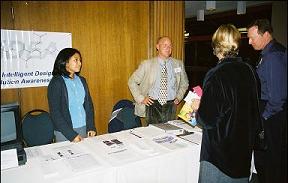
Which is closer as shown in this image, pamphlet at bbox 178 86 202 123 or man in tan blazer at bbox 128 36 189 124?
pamphlet at bbox 178 86 202 123

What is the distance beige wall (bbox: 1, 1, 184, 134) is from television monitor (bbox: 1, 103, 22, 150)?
58.4 inches

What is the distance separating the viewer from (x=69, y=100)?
2223 mm

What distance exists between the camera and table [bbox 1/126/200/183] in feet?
4.81

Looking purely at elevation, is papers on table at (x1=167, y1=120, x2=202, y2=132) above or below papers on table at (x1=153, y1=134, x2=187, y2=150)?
below

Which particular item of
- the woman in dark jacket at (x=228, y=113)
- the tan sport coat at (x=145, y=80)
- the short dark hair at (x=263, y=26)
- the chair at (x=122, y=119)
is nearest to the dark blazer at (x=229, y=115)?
the woman in dark jacket at (x=228, y=113)

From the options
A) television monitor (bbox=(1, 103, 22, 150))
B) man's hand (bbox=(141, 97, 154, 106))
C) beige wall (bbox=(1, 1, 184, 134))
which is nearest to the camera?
television monitor (bbox=(1, 103, 22, 150))

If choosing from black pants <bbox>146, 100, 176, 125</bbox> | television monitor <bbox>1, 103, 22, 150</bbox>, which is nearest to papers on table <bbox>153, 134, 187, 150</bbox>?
black pants <bbox>146, 100, 176, 125</bbox>

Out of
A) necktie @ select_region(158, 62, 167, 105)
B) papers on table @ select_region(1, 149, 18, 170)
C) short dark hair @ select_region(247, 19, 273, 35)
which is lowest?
papers on table @ select_region(1, 149, 18, 170)

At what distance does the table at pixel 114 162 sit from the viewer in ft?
4.81

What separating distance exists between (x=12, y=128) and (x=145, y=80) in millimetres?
1872

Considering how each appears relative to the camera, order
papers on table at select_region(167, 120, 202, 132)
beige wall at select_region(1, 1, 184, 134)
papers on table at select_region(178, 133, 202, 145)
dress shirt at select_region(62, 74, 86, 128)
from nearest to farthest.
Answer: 1. papers on table at select_region(178, 133, 202, 145)
2. dress shirt at select_region(62, 74, 86, 128)
3. papers on table at select_region(167, 120, 202, 132)
4. beige wall at select_region(1, 1, 184, 134)

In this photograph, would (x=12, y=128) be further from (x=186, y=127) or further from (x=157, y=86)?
(x=157, y=86)

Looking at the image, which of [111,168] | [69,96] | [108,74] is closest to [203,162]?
[111,168]

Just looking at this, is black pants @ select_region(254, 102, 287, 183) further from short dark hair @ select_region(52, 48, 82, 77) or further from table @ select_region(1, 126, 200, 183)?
short dark hair @ select_region(52, 48, 82, 77)
